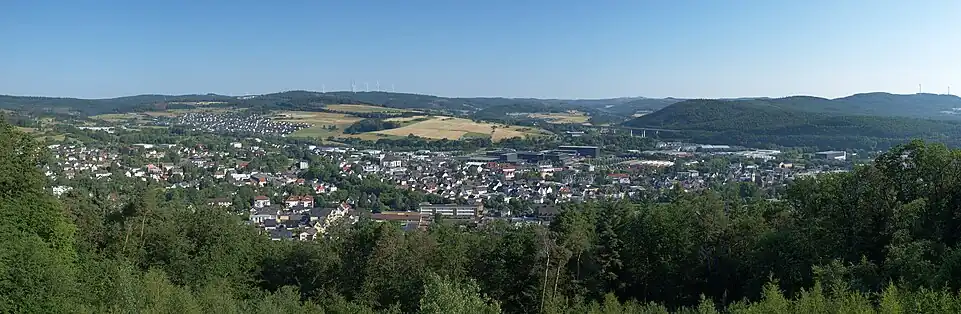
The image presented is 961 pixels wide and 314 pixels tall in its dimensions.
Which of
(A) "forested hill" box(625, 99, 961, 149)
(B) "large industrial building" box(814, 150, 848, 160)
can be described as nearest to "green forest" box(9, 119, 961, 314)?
(B) "large industrial building" box(814, 150, 848, 160)

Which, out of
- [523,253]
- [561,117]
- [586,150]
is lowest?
[586,150]

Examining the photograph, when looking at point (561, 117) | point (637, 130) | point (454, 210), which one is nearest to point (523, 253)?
point (454, 210)

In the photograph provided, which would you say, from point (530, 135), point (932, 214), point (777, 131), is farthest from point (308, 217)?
point (777, 131)

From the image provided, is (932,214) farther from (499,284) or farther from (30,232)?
(30,232)

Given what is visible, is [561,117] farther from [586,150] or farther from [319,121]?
[586,150]

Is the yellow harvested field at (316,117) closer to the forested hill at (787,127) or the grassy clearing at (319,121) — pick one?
the grassy clearing at (319,121)

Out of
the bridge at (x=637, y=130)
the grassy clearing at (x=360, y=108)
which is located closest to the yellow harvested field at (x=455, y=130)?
the bridge at (x=637, y=130)

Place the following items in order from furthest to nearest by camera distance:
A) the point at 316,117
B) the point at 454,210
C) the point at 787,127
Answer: the point at 316,117
the point at 787,127
the point at 454,210
